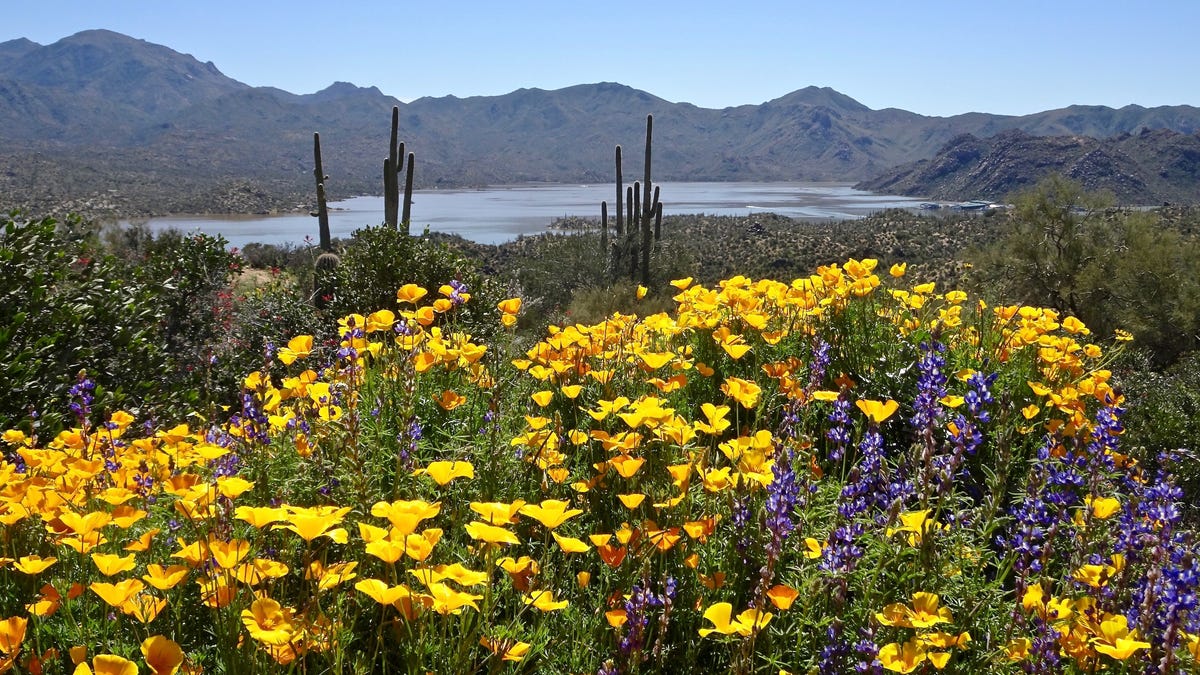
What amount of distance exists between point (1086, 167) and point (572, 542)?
128094mm

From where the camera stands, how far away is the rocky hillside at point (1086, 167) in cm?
10606

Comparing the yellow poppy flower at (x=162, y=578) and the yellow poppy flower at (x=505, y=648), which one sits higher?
the yellow poppy flower at (x=162, y=578)

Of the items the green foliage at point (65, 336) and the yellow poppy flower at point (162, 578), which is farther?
the green foliage at point (65, 336)

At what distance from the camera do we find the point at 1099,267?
1950cm

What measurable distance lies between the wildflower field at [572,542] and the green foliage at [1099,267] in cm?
1690

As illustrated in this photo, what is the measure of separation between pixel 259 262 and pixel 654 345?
96.2 feet

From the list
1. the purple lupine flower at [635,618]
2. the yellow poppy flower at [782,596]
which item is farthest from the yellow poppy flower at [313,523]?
the yellow poppy flower at [782,596]

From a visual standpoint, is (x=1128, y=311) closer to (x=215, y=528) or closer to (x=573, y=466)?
(x=573, y=466)

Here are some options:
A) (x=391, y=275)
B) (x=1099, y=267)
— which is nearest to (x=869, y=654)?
(x=391, y=275)

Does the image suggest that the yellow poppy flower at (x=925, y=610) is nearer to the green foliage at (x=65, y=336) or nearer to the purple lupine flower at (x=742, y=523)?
the purple lupine flower at (x=742, y=523)

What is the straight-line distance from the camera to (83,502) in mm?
2143

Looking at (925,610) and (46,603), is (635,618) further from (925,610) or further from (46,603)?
(46,603)

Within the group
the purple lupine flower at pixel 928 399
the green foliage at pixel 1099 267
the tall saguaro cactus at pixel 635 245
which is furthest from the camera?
the tall saguaro cactus at pixel 635 245

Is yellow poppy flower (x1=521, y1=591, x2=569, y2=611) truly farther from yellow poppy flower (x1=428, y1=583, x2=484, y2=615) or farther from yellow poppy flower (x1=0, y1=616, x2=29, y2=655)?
yellow poppy flower (x1=0, y1=616, x2=29, y2=655)
